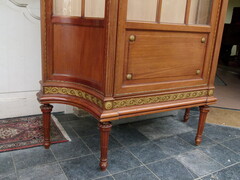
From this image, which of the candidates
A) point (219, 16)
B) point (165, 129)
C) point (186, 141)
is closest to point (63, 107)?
point (165, 129)

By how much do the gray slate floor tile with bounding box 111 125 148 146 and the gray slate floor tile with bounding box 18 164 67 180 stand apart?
0.63 meters

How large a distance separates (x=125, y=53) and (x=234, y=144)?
1.38m

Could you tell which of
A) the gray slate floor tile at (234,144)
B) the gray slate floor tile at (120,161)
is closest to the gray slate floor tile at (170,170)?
the gray slate floor tile at (120,161)

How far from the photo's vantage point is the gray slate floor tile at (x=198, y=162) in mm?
1800

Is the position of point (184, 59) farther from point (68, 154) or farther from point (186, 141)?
point (68, 154)

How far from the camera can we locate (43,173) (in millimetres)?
Result: 1652

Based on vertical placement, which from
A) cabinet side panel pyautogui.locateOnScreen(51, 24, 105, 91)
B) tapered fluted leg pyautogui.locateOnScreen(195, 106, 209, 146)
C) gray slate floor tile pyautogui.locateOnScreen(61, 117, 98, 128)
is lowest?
gray slate floor tile pyautogui.locateOnScreen(61, 117, 98, 128)

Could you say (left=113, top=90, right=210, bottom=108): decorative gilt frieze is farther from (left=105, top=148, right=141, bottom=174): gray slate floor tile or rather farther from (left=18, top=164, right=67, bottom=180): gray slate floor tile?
(left=18, top=164, right=67, bottom=180): gray slate floor tile

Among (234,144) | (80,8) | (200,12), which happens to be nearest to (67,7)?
(80,8)

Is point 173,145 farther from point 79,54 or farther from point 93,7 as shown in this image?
point 93,7

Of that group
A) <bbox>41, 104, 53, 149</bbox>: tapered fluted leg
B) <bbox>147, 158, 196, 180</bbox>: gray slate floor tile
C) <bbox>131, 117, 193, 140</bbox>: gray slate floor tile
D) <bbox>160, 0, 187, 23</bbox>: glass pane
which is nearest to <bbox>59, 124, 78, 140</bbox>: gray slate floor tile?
<bbox>41, 104, 53, 149</bbox>: tapered fluted leg

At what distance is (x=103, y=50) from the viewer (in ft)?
4.82

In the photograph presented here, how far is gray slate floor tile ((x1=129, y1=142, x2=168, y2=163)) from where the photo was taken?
1.91 m

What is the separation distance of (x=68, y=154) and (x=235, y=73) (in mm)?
4663
